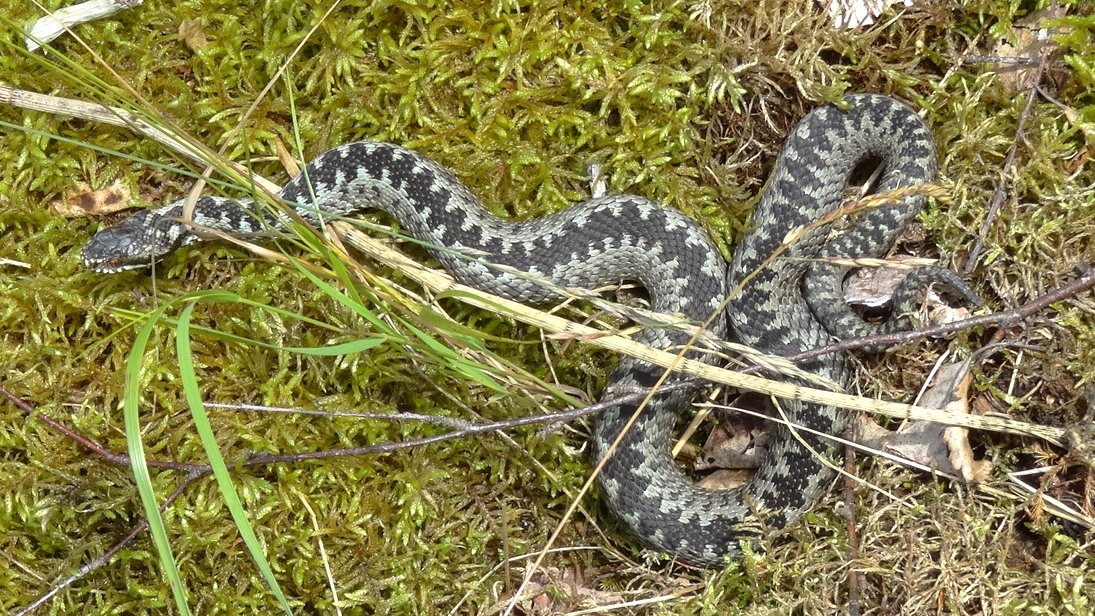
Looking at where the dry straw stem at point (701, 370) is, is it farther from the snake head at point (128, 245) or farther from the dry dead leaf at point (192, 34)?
the dry dead leaf at point (192, 34)

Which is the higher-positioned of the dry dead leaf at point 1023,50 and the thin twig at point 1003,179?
the dry dead leaf at point 1023,50

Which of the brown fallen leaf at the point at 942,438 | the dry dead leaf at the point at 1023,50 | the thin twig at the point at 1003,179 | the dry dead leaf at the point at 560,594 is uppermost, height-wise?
the dry dead leaf at the point at 1023,50

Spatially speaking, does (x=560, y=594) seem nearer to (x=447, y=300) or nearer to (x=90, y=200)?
(x=447, y=300)

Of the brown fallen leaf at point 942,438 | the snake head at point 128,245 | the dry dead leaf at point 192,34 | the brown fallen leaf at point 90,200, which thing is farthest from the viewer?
the brown fallen leaf at point 90,200

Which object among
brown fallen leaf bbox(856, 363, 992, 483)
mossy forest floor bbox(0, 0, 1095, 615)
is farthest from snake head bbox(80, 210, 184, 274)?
brown fallen leaf bbox(856, 363, 992, 483)

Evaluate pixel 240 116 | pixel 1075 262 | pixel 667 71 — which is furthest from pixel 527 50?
pixel 1075 262

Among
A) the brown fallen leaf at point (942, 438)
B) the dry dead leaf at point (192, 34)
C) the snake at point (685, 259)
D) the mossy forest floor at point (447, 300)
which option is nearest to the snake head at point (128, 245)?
the snake at point (685, 259)

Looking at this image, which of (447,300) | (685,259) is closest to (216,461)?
(447,300)

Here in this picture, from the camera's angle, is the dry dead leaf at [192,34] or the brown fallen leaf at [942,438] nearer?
the brown fallen leaf at [942,438]

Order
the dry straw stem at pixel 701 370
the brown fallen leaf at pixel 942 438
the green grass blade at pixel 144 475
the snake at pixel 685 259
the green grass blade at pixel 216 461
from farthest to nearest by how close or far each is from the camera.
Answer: the snake at pixel 685 259 < the brown fallen leaf at pixel 942 438 < the dry straw stem at pixel 701 370 < the green grass blade at pixel 216 461 < the green grass blade at pixel 144 475
